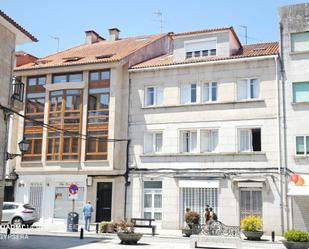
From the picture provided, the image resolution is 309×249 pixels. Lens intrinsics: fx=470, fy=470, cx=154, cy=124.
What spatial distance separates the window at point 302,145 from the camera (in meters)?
23.7

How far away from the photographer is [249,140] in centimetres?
2494

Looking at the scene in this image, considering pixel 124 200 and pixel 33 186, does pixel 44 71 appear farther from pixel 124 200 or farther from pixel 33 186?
pixel 124 200

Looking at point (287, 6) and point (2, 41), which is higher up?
point (287, 6)

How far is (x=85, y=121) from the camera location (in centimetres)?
2791

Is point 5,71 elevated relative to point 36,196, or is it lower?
elevated

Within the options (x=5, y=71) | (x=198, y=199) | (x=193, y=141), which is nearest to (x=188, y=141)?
(x=193, y=141)

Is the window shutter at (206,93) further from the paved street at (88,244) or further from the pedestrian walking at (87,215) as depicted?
the paved street at (88,244)

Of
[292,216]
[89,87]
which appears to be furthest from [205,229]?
[89,87]

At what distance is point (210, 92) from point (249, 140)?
3.52 meters

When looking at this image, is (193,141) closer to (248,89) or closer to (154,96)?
(154,96)

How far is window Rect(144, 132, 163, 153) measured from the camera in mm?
27094

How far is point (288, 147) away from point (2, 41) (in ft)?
48.1

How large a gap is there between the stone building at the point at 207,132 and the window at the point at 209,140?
55 millimetres

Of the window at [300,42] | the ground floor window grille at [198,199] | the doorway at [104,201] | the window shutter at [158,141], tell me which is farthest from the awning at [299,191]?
the doorway at [104,201]
